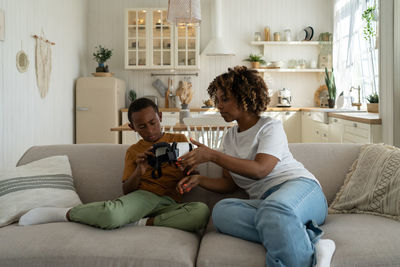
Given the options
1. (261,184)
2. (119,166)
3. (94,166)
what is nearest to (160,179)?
(119,166)

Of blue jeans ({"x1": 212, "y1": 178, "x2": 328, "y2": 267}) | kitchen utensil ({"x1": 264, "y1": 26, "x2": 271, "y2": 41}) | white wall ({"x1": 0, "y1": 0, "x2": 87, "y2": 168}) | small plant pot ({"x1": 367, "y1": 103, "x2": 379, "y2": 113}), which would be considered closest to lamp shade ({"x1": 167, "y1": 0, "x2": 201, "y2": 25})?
white wall ({"x1": 0, "y1": 0, "x2": 87, "y2": 168})

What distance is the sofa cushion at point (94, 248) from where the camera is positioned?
4.87 feet

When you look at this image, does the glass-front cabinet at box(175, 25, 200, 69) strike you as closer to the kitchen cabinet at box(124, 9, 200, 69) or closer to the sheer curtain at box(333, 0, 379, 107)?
the kitchen cabinet at box(124, 9, 200, 69)

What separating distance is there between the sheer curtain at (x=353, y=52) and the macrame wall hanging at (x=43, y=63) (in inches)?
155

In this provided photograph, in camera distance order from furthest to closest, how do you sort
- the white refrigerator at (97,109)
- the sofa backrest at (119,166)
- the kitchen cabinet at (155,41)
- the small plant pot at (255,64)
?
the small plant pot at (255,64)
the kitchen cabinet at (155,41)
the white refrigerator at (97,109)
the sofa backrest at (119,166)

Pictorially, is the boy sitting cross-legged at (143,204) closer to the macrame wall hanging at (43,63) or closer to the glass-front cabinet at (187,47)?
the macrame wall hanging at (43,63)

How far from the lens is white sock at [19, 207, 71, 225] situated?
1790 millimetres

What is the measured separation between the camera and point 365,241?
154 cm

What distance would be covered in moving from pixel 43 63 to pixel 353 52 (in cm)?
414

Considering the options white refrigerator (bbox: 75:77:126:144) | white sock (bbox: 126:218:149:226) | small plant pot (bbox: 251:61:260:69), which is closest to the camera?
white sock (bbox: 126:218:149:226)

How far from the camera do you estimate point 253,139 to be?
1.90m

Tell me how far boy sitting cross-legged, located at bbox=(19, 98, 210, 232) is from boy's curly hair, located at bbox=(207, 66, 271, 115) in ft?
1.37

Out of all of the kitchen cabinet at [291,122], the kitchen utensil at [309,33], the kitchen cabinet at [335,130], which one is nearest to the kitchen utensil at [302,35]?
the kitchen utensil at [309,33]

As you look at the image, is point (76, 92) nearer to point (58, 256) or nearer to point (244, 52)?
point (244, 52)
